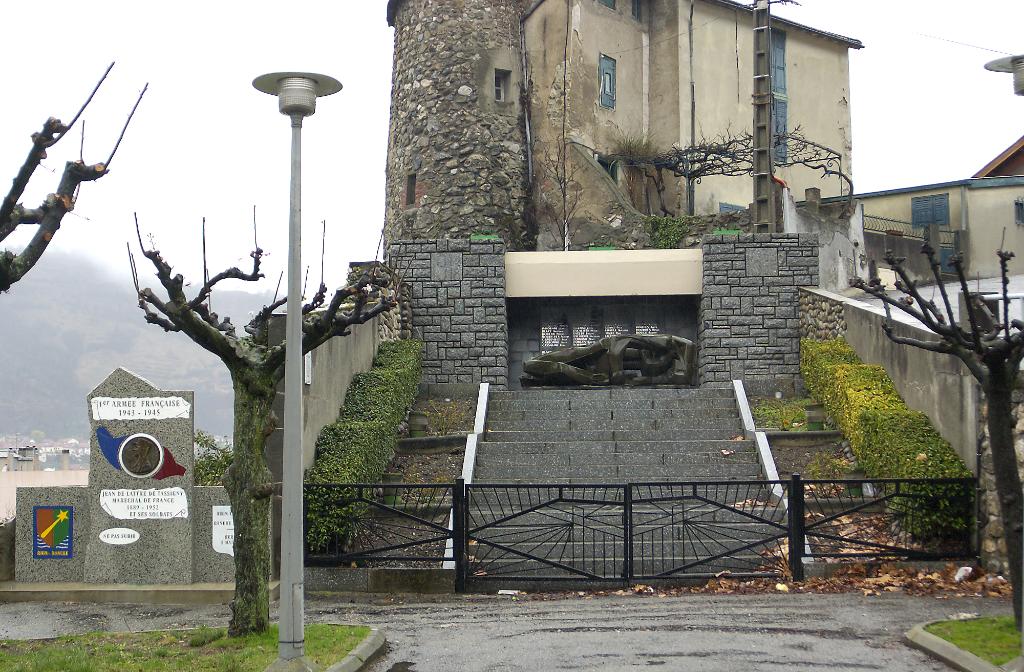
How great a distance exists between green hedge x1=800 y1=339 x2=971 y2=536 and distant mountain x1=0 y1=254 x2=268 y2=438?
83058 millimetres

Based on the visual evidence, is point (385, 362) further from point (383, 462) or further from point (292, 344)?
point (292, 344)

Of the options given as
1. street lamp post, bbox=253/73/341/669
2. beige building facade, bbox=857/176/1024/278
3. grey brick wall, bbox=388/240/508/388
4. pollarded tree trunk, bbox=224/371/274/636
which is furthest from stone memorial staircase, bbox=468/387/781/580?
beige building facade, bbox=857/176/1024/278

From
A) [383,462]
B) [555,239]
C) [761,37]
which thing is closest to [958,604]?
[383,462]

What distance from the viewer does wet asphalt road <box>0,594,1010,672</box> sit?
8938 mm

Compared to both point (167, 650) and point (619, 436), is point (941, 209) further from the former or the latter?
point (167, 650)

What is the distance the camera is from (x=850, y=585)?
1224 cm

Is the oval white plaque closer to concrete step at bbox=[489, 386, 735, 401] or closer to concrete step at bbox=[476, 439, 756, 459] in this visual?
concrete step at bbox=[476, 439, 756, 459]

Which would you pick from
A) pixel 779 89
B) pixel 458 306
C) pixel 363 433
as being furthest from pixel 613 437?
pixel 779 89

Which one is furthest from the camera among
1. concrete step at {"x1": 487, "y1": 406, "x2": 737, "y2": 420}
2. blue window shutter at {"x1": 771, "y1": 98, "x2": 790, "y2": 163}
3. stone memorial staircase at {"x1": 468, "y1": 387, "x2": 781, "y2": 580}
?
blue window shutter at {"x1": 771, "y1": 98, "x2": 790, "y2": 163}

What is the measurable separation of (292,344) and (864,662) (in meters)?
5.12

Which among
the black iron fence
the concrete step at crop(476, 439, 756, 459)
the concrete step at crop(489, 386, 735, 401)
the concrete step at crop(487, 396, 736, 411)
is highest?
the concrete step at crop(489, 386, 735, 401)

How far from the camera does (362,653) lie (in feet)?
29.5

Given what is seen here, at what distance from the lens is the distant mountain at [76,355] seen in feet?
363

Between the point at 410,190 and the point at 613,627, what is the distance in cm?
2045
